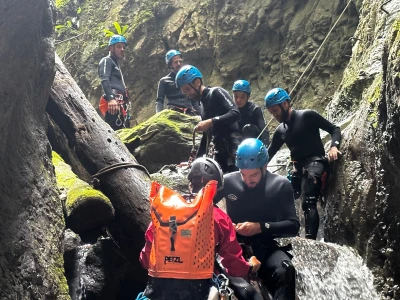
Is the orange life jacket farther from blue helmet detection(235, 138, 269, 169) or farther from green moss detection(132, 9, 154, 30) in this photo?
green moss detection(132, 9, 154, 30)

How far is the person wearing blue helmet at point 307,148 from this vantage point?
7020 millimetres

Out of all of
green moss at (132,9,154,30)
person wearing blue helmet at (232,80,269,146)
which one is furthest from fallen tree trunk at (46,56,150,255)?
green moss at (132,9,154,30)

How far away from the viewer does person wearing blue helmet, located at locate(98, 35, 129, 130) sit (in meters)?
9.76

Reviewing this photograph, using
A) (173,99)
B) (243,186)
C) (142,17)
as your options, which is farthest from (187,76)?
(142,17)

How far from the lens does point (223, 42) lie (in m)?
15.6

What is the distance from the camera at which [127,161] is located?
645 centimetres

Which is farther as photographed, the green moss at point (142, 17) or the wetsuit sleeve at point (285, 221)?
the green moss at point (142, 17)

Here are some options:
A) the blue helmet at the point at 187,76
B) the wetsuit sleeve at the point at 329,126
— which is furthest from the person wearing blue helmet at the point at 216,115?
the wetsuit sleeve at the point at 329,126

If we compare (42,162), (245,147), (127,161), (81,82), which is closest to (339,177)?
(245,147)

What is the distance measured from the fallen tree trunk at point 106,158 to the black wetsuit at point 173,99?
144 inches

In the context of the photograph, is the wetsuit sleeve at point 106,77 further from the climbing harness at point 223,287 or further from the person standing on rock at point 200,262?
the climbing harness at point 223,287

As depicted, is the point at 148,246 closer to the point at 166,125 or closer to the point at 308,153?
the point at 308,153

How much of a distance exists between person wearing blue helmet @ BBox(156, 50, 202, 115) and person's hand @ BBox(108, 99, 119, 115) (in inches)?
49.4

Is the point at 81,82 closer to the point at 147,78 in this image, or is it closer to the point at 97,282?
the point at 147,78
